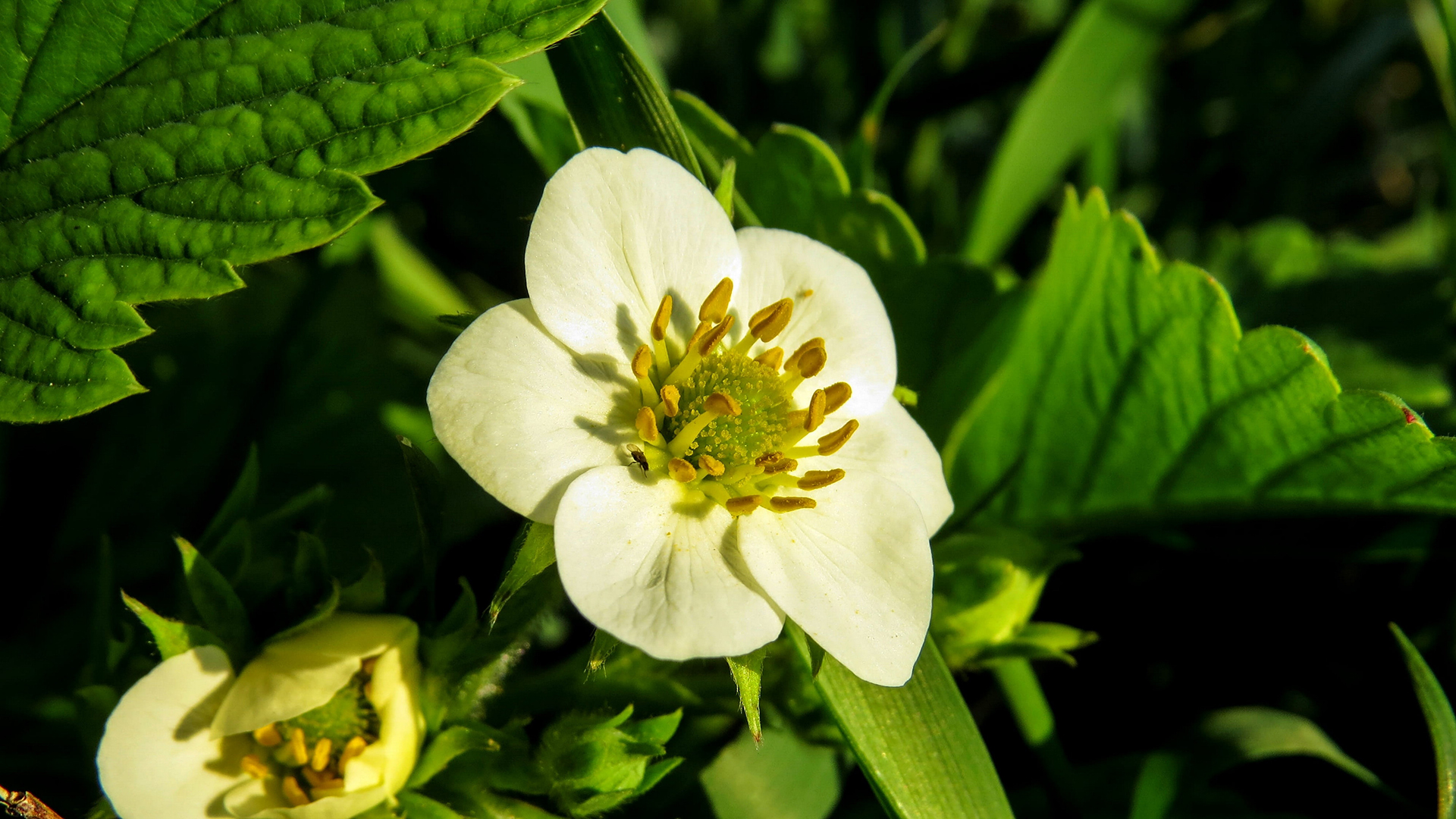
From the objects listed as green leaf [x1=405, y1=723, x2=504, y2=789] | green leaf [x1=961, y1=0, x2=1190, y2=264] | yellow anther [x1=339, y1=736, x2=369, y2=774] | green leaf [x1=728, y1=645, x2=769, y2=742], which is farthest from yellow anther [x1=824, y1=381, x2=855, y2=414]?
green leaf [x1=961, y1=0, x2=1190, y2=264]

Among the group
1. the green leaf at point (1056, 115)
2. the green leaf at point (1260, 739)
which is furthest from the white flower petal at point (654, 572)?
the green leaf at point (1056, 115)

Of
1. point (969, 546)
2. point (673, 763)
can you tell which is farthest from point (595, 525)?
point (969, 546)

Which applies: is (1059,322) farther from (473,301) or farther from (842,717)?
(473,301)

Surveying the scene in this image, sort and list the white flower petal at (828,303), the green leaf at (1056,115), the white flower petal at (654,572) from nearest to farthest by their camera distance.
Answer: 1. the white flower petal at (654,572)
2. the white flower petal at (828,303)
3. the green leaf at (1056,115)

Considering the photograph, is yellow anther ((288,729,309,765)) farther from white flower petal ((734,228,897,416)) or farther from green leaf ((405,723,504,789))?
white flower petal ((734,228,897,416))


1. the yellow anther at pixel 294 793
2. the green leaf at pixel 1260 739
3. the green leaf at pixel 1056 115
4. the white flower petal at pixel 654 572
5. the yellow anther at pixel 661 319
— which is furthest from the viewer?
the green leaf at pixel 1056 115

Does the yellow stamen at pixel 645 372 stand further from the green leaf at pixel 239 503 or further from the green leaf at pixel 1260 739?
the green leaf at pixel 1260 739
